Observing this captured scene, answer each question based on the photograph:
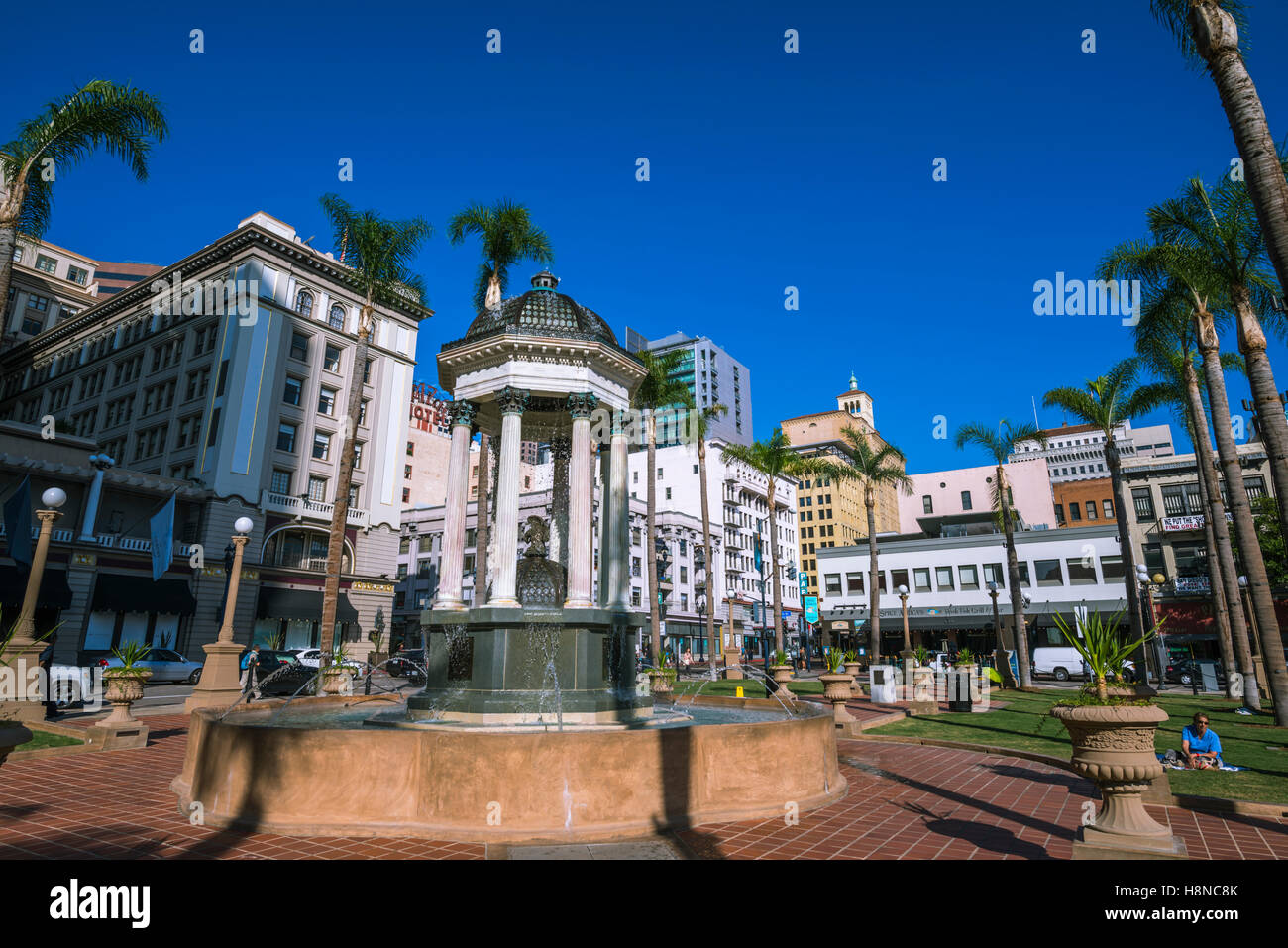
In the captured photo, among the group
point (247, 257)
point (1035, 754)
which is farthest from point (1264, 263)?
point (247, 257)

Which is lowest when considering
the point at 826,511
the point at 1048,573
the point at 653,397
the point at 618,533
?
the point at 618,533

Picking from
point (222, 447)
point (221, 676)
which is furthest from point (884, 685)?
point (222, 447)

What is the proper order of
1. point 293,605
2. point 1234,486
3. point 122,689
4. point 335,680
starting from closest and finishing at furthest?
point 122,689 → point 1234,486 → point 335,680 → point 293,605

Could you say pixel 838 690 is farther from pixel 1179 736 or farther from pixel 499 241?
pixel 499 241

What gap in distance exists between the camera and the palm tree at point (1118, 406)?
3027cm

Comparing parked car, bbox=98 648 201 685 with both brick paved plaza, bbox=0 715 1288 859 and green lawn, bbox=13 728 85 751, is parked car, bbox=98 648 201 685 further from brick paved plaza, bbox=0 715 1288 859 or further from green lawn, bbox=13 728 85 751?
brick paved plaza, bbox=0 715 1288 859

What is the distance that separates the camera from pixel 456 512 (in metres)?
13.8

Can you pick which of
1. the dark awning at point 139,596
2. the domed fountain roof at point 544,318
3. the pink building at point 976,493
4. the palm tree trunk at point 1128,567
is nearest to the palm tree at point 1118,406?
the palm tree trunk at point 1128,567

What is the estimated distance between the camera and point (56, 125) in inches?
604

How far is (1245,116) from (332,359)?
51872 mm

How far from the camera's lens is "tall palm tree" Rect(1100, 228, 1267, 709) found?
62.3 feet

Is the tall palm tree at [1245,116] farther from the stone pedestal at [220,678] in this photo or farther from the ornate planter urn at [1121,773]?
the stone pedestal at [220,678]

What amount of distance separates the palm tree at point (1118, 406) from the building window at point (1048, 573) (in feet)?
71.5
